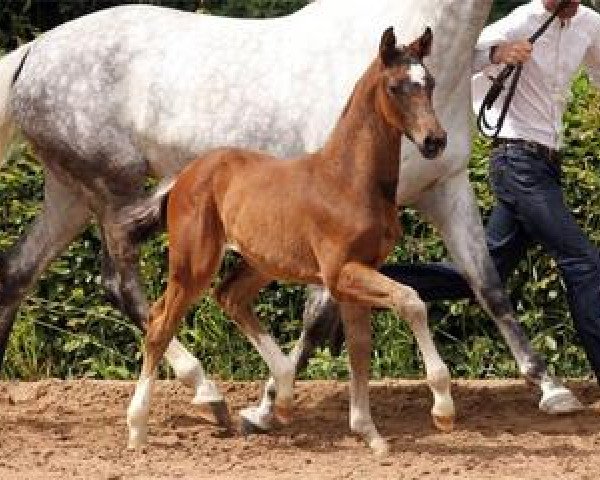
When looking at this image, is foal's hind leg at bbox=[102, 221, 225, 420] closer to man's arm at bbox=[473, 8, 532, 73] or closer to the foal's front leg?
the foal's front leg

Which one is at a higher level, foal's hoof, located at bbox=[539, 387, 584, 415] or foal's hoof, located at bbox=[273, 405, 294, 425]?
foal's hoof, located at bbox=[273, 405, 294, 425]

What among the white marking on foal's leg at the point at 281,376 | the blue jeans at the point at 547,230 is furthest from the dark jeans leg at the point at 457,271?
the white marking on foal's leg at the point at 281,376

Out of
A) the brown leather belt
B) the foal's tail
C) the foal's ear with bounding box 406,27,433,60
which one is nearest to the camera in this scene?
the foal's ear with bounding box 406,27,433,60

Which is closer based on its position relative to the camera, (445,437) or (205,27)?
(445,437)

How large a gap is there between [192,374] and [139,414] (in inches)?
20.5

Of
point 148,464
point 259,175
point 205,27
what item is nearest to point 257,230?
point 259,175

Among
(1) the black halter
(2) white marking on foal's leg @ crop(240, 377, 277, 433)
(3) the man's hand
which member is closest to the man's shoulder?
(1) the black halter

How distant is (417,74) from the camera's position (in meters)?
6.11

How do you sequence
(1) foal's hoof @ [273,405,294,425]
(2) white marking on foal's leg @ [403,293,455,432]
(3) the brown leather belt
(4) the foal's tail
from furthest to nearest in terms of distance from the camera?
(4) the foal's tail, (3) the brown leather belt, (1) foal's hoof @ [273,405,294,425], (2) white marking on foal's leg @ [403,293,455,432]

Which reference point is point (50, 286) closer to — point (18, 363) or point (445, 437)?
point (18, 363)

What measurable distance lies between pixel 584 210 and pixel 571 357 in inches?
27.6

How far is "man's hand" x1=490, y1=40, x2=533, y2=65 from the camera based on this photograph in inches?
279

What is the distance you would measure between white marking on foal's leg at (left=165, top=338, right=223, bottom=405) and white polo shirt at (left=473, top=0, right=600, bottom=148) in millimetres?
1538

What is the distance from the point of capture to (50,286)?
8.91 metres
